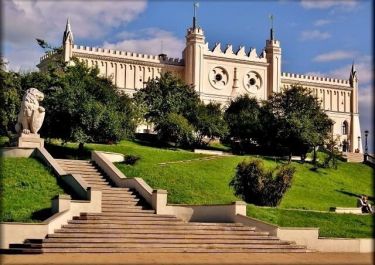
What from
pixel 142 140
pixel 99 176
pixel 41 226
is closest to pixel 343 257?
pixel 41 226

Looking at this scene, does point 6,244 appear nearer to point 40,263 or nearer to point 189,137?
point 40,263

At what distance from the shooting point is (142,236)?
2216cm

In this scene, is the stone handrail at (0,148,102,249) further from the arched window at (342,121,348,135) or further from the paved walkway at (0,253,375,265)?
the arched window at (342,121,348,135)

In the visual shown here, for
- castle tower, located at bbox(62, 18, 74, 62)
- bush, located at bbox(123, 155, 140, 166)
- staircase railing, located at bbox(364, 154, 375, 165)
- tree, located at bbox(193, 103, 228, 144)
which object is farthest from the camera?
castle tower, located at bbox(62, 18, 74, 62)

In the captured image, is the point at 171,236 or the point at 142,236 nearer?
the point at 142,236

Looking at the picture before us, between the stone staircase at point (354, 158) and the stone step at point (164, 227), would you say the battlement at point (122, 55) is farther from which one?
the stone step at point (164, 227)

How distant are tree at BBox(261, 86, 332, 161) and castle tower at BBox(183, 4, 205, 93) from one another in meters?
20.2

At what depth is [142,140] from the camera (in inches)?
2527

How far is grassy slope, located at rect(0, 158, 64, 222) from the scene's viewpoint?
22781 mm

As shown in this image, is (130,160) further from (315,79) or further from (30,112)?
(315,79)

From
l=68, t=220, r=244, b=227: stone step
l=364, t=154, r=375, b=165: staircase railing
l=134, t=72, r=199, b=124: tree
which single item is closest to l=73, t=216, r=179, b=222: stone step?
l=68, t=220, r=244, b=227: stone step

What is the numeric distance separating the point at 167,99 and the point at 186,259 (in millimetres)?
48464

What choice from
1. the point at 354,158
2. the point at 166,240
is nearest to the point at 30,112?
the point at 166,240

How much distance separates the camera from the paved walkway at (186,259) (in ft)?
58.5
